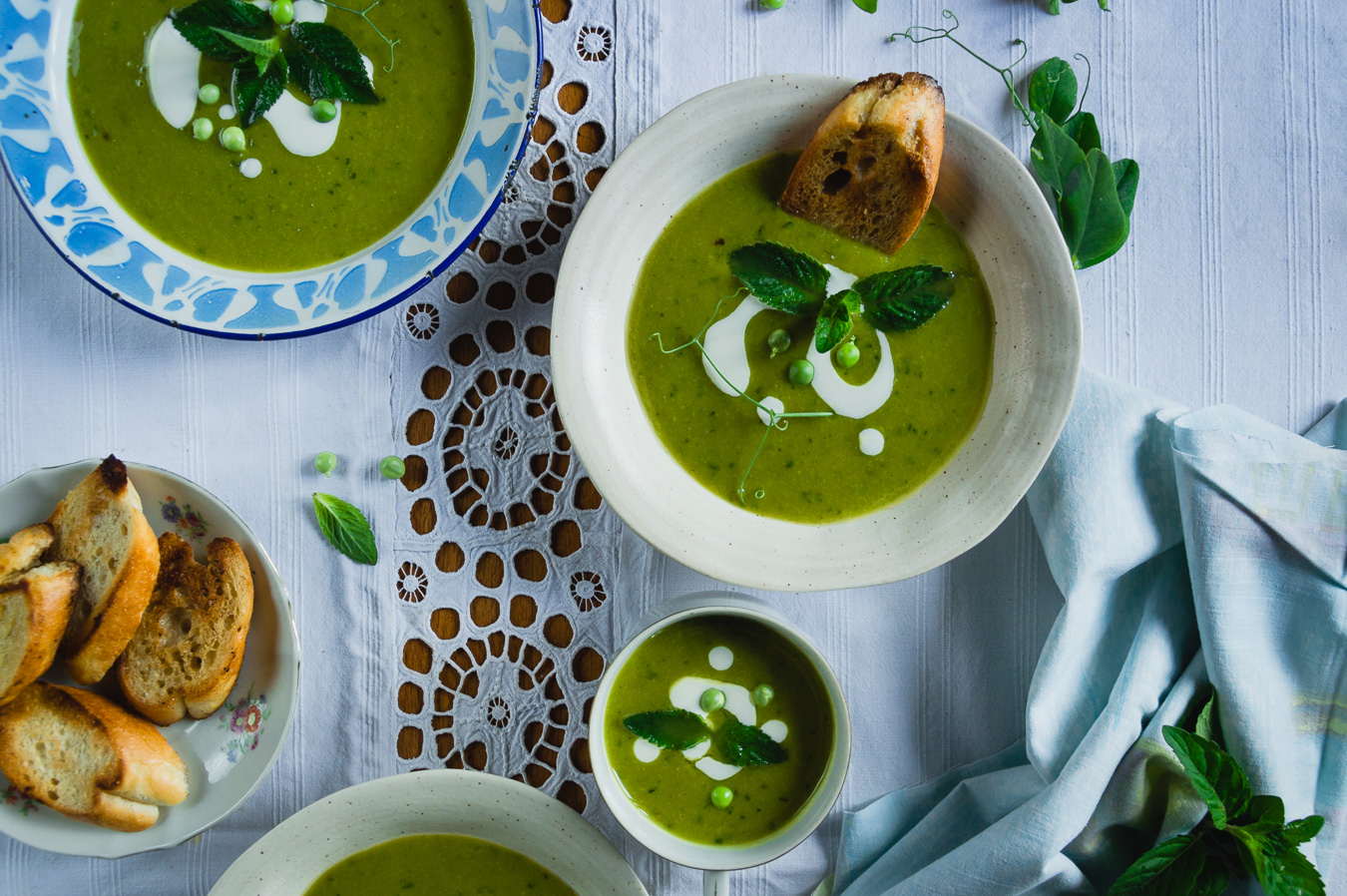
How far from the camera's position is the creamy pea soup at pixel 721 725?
170 centimetres

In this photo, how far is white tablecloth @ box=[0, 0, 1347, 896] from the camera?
1856 mm

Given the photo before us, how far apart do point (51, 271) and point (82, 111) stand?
0.34 m

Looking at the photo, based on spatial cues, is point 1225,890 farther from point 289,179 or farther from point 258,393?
point 289,179

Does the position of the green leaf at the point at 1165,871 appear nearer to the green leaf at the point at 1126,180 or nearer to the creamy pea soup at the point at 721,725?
the creamy pea soup at the point at 721,725

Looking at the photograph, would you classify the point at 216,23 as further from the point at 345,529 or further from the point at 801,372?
the point at 801,372

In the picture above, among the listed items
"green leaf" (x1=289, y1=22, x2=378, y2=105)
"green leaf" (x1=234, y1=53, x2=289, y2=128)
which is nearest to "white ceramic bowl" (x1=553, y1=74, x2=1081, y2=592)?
"green leaf" (x1=289, y1=22, x2=378, y2=105)

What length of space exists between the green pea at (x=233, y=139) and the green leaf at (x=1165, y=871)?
7.00 feet

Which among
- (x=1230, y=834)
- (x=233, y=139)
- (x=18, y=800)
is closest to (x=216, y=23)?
(x=233, y=139)

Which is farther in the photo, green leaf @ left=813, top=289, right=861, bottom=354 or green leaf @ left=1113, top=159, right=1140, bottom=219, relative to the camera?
green leaf @ left=1113, top=159, right=1140, bottom=219

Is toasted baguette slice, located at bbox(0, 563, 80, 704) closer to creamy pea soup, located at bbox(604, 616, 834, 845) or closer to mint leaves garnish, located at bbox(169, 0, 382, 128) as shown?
mint leaves garnish, located at bbox(169, 0, 382, 128)

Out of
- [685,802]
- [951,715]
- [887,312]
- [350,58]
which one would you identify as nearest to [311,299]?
[350,58]

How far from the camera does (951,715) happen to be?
74.5 inches

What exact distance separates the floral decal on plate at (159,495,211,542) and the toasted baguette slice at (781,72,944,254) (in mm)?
1285

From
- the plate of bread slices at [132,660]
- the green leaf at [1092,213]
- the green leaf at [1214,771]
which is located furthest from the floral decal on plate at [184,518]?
the green leaf at [1214,771]
